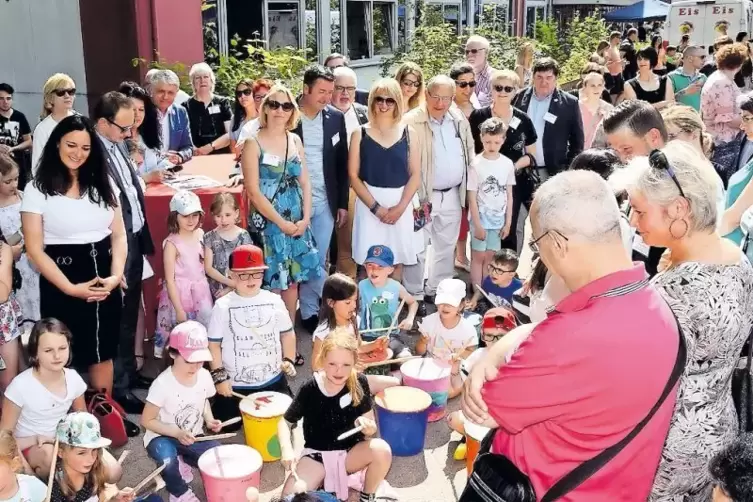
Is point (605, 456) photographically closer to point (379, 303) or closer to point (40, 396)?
point (40, 396)

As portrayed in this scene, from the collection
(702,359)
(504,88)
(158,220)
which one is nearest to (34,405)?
(158,220)

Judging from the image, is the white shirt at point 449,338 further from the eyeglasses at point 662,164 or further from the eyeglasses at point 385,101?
the eyeglasses at point 662,164

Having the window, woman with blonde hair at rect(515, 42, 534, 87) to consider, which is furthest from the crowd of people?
the window

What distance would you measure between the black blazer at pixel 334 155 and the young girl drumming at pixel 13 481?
271 centimetres

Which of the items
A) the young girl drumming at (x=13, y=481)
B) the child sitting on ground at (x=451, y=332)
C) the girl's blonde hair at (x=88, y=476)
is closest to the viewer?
the young girl drumming at (x=13, y=481)

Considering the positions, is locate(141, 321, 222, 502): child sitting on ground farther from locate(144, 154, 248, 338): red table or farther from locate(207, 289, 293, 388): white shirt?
locate(144, 154, 248, 338): red table

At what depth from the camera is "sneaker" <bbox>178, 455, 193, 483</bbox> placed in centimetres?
352

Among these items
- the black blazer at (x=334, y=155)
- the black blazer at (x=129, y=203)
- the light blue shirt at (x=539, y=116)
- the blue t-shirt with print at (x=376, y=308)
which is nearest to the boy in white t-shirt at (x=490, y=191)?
the light blue shirt at (x=539, y=116)

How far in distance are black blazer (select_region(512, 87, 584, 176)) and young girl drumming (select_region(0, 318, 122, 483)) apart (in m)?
3.99

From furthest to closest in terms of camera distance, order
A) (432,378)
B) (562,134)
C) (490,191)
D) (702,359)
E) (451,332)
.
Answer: (562,134), (490,191), (451,332), (432,378), (702,359)

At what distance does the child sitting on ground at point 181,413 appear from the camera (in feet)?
11.1

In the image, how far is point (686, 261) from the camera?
2135mm

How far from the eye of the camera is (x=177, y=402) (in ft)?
11.4

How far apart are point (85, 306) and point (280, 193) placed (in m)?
1.40
